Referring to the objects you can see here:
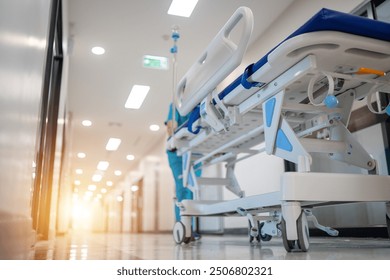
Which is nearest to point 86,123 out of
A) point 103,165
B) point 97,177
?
point 103,165

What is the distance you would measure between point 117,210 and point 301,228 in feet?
54.6

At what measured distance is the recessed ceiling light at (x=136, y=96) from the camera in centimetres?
575

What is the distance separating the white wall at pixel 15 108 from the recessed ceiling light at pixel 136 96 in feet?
14.6

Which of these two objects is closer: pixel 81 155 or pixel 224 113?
pixel 224 113

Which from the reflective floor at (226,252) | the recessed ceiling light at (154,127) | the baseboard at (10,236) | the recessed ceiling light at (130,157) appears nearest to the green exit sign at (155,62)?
the recessed ceiling light at (154,127)

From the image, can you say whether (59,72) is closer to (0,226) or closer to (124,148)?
(0,226)

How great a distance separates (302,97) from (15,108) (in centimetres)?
141

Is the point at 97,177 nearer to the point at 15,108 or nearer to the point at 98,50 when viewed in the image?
the point at 98,50

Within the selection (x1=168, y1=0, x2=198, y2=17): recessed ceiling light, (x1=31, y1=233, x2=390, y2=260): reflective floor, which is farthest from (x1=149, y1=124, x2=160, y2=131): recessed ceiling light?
(x1=31, y1=233, x2=390, y2=260): reflective floor

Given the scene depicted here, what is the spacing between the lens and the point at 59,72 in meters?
3.73

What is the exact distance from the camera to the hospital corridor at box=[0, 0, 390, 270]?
1.25 m

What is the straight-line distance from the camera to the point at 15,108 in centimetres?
99

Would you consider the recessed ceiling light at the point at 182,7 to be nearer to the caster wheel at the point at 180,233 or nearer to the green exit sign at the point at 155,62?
the green exit sign at the point at 155,62
